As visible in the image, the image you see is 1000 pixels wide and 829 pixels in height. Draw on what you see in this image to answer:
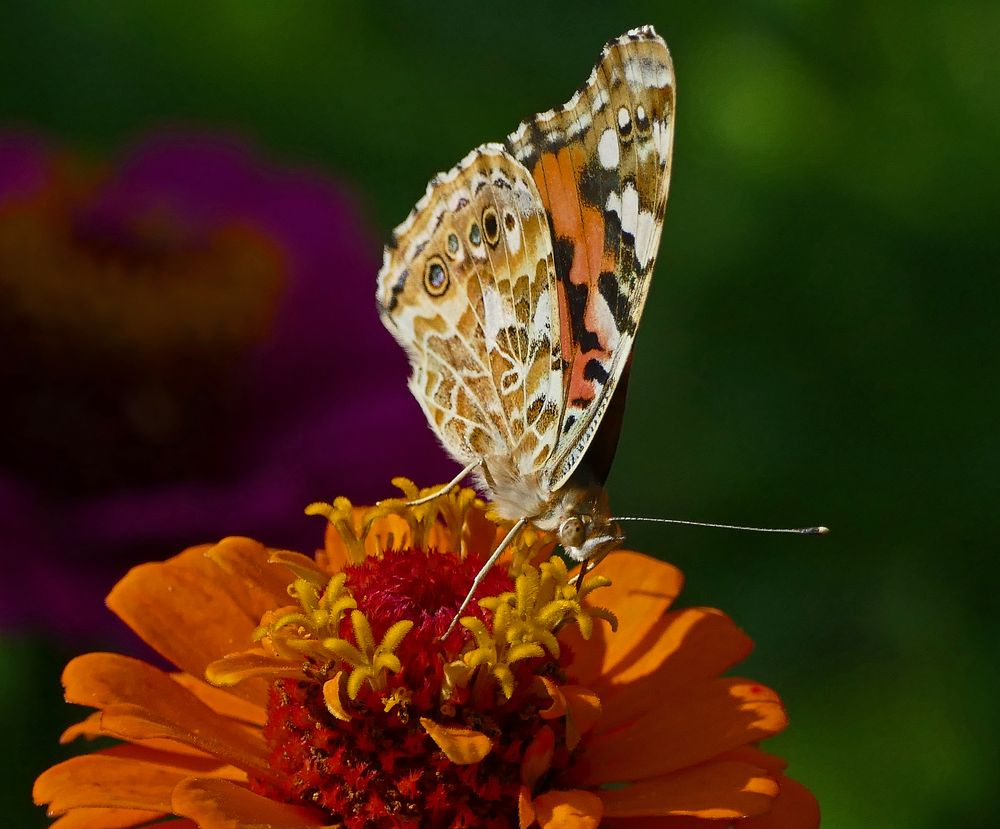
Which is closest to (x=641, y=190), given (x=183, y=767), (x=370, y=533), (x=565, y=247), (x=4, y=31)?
(x=565, y=247)

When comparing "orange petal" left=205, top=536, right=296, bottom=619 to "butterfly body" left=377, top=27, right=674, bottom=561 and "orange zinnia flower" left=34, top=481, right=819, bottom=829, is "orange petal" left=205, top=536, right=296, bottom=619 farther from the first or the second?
"butterfly body" left=377, top=27, right=674, bottom=561

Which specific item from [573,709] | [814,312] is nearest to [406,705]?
[573,709]

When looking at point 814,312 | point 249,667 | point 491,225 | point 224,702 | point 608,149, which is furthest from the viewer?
point 814,312

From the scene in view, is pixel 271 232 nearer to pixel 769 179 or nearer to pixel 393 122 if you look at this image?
pixel 393 122

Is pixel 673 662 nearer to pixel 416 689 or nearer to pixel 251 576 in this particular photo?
pixel 416 689

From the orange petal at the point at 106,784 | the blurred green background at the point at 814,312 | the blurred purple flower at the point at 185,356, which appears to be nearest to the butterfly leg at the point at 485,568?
the orange petal at the point at 106,784
